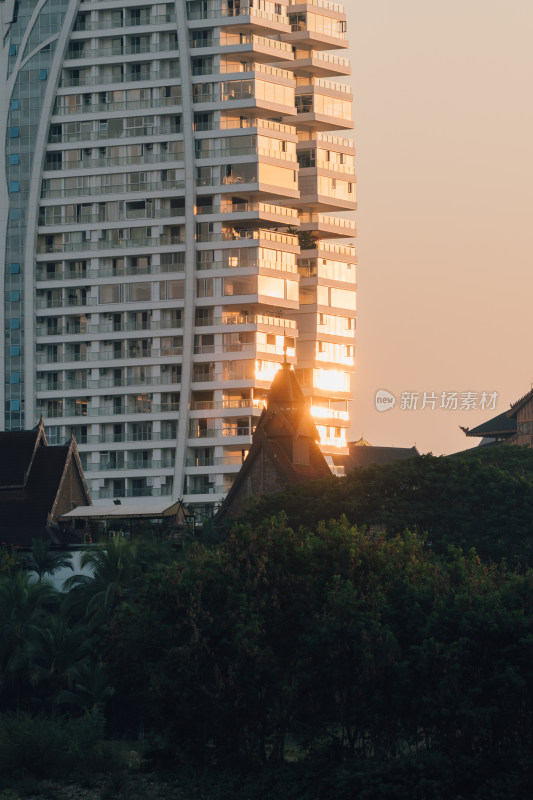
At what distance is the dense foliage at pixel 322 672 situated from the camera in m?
76.7

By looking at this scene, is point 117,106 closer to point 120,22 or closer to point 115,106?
point 115,106

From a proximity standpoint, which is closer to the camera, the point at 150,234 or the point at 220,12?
the point at 220,12

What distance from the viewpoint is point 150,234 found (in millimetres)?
171875

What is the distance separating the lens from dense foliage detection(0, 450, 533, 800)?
76.7m

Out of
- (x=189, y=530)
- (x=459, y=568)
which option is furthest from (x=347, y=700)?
(x=189, y=530)

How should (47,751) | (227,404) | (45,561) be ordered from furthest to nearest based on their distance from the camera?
(227,404)
(45,561)
(47,751)

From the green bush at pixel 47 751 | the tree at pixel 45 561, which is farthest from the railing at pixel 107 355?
the green bush at pixel 47 751

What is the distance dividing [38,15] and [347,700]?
10864cm

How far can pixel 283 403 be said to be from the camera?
5187 inches

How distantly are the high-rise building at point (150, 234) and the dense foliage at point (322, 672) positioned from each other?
78084 mm

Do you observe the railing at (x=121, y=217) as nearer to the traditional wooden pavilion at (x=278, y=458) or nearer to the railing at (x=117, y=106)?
the railing at (x=117, y=106)

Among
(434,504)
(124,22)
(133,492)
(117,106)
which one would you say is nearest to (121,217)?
(117,106)

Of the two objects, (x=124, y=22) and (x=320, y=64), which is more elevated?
(x=124, y=22)

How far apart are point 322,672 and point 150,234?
9591 centimetres
